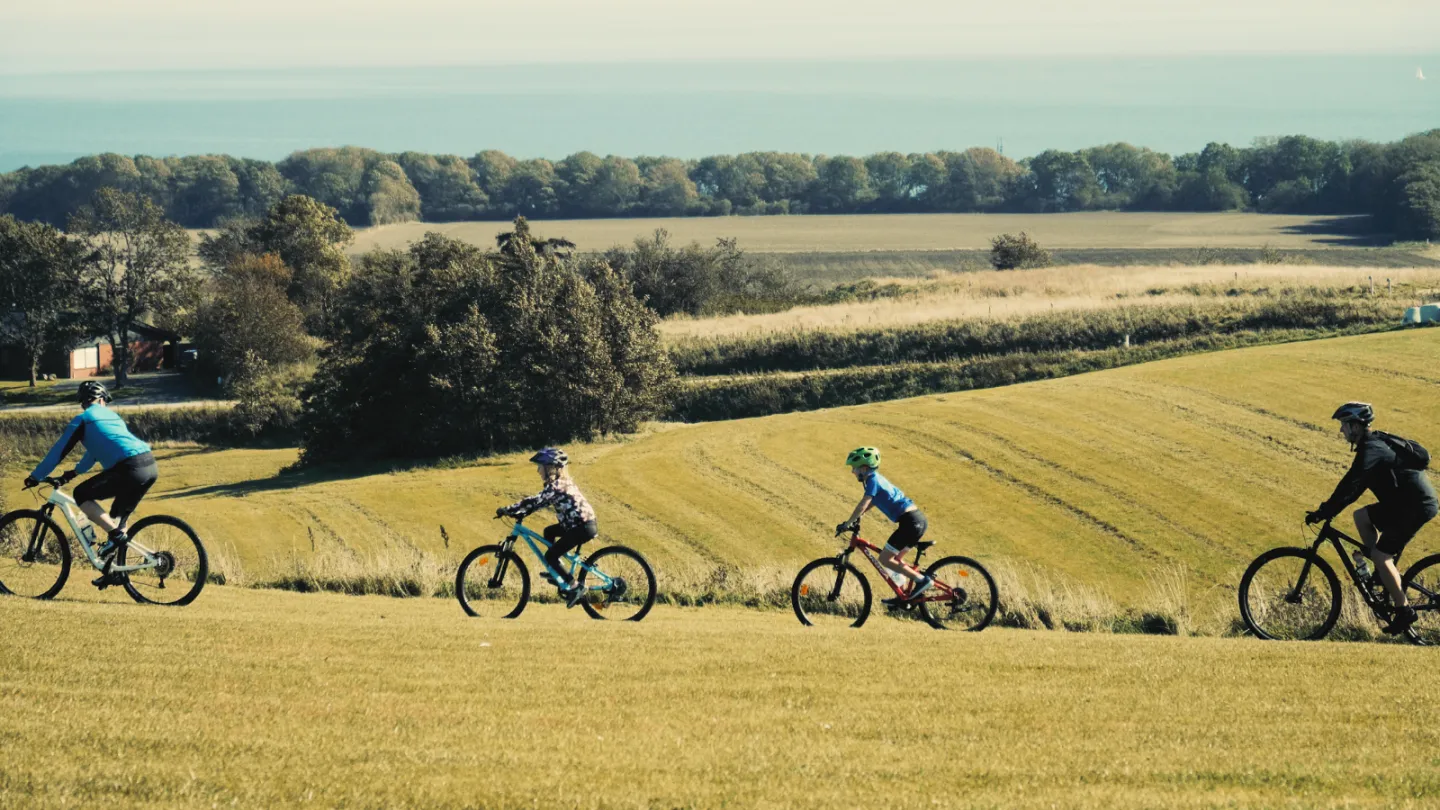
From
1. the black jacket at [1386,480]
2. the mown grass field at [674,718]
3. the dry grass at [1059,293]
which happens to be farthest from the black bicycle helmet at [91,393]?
the dry grass at [1059,293]

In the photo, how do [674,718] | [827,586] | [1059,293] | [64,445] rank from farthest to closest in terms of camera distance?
[1059,293], [827,586], [64,445], [674,718]

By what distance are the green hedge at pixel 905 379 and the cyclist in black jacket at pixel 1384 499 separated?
47749 mm

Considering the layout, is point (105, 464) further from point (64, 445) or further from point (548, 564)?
point (548, 564)

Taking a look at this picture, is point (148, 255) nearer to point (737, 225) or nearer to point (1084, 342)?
point (1084, 342)

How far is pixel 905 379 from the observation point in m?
66.8

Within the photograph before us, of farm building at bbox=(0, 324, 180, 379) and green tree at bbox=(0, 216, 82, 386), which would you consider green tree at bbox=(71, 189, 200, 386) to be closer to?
green tree at bbox=(0, 216, 82, 386)

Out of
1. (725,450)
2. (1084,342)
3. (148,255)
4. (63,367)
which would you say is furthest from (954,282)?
(63,367)

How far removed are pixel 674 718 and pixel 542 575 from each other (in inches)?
241

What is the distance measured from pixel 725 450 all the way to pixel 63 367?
260 feet

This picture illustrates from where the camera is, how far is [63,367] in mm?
106750

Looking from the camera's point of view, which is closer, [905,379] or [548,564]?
[548,564]

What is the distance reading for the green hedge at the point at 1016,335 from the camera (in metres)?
62.9

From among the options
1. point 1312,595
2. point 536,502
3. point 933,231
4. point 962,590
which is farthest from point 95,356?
point 1312,595

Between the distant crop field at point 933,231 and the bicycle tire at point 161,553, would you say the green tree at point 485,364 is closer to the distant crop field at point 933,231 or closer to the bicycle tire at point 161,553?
the bicycle tire at point 161,553
